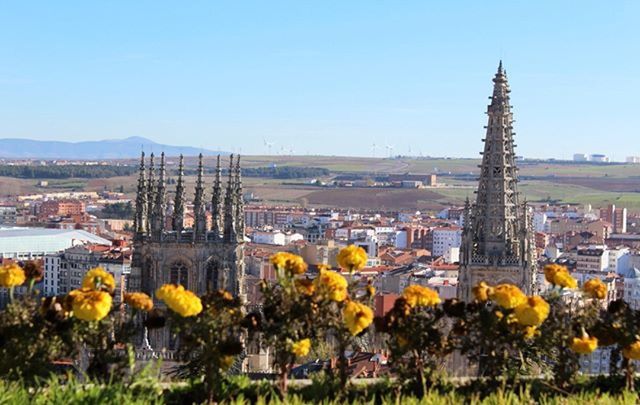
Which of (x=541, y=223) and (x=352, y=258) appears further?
(x=541, y=223)

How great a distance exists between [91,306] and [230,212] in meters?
24.8

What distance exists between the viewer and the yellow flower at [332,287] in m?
16.1

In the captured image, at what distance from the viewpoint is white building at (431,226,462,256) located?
13912 centimetres

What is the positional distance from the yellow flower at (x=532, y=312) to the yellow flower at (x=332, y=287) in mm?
2270

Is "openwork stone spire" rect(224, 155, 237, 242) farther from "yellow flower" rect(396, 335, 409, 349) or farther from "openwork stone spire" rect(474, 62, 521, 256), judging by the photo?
"yellow flower" rect(396, 335, 409, 349)

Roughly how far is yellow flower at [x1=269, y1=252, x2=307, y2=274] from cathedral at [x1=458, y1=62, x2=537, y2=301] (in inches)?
790

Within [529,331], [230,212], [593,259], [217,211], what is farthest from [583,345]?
[593,259]

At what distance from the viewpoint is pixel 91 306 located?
1520 centimetres

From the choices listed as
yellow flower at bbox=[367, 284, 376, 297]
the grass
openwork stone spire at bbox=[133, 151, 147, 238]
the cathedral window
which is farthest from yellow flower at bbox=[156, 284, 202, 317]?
openwork stone spire at bbox=[133, 151, 147, 238]

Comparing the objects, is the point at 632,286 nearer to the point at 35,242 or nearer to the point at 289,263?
the point at 35,242

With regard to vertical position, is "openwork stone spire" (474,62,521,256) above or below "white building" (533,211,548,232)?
above

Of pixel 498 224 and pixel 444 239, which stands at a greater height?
pixel 498 224

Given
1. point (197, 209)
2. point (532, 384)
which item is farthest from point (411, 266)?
point (532, 384)

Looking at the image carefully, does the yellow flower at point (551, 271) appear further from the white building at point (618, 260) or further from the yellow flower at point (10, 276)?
the white building at point (618, 260)
